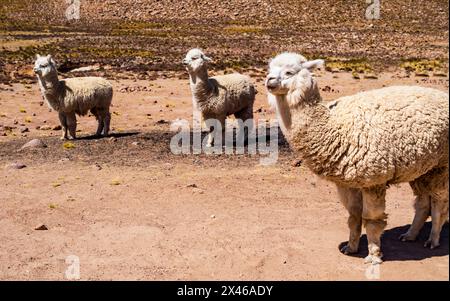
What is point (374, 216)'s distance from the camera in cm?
703

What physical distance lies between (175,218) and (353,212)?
2.87m

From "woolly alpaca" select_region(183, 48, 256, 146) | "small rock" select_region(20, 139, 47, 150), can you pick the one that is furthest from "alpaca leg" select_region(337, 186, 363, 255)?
"small rock" select_region(20, 139, 47, 150)

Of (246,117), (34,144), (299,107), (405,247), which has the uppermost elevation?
(299,107)

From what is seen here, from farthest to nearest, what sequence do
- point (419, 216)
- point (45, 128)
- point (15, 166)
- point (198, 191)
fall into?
point (45, 128) < point (15, 166) < point (198, 191) < point (419, 216)

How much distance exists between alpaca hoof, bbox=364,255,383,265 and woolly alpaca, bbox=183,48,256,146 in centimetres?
684

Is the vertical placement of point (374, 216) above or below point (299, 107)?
below

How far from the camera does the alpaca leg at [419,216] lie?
25.4ft

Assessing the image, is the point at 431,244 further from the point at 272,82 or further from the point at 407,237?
the point at 272,82

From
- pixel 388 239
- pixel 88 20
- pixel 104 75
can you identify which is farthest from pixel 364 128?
pixel 88 20

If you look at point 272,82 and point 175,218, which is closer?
point 272,82

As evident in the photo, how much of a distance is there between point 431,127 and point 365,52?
1452 inches

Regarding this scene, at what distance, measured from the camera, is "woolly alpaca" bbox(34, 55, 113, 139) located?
14.6 meters

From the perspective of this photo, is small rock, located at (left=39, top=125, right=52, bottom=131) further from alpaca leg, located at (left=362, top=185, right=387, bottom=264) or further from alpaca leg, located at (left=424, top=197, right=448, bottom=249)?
alpaca leg, located at (left=424, top=197, right=448, bottom=249)

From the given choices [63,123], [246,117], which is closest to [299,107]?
[246,117]
